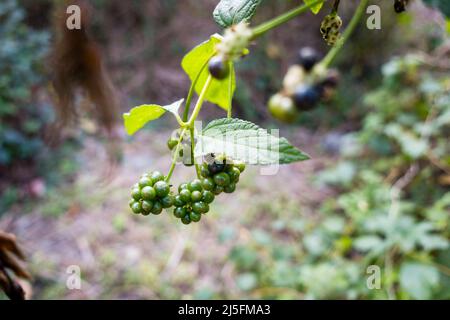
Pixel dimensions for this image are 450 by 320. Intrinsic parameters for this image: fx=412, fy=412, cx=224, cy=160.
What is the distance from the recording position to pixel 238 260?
2293 mm

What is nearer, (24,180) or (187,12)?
(24,180)

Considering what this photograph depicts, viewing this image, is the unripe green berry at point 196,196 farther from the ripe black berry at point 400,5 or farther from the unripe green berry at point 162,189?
the ripe black berry at point 400,5

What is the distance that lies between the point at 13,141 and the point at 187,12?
267cm

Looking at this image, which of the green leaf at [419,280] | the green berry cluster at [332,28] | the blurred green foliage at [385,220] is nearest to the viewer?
the green berry cluster at [332,28]

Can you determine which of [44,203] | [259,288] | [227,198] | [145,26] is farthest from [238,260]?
[145,26]

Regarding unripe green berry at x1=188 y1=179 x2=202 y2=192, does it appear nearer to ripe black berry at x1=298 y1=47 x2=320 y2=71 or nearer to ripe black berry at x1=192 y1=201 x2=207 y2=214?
ripe black berry at x1=192 y1=201 x2=207 y2=214

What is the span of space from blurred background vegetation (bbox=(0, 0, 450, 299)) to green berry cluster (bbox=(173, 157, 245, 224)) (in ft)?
4.52

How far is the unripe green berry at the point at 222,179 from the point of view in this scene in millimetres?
489

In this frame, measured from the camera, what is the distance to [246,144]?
415 millimetres

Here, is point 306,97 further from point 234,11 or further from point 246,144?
point 234,11

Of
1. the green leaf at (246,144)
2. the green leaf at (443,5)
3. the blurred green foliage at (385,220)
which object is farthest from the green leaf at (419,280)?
the green leaf at (246,144)

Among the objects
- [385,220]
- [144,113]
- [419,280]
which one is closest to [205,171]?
[144,113]

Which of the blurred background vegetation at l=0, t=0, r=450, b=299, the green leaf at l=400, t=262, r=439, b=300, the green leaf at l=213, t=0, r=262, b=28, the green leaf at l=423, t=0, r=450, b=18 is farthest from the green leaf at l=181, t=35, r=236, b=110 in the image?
the green leaf at l=400, t=262, r=439, b=300
